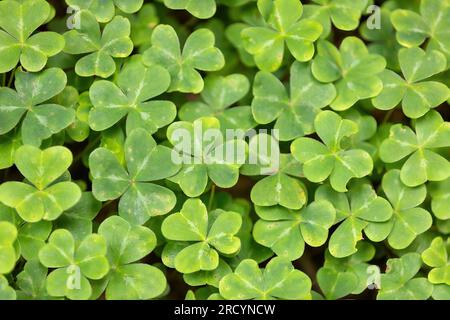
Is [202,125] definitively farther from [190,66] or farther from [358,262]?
[358,262]

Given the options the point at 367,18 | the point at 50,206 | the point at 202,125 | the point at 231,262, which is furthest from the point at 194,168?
the point at 367,18

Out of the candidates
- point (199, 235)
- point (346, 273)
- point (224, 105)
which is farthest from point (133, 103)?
point (346, 273)

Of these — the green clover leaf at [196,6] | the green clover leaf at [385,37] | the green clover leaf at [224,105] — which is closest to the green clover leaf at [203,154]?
the green clover leaf at [224,105]

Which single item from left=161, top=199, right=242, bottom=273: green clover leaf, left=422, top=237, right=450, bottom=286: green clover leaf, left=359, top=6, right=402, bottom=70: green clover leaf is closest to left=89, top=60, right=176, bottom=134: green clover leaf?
left=161, top=199, right=242, bottom=273: green clover leaf

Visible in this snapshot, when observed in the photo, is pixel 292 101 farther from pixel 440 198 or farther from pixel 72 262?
pixel 72 262

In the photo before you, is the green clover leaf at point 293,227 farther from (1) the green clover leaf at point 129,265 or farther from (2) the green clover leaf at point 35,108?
(2) the green clover leaf at point 35,108

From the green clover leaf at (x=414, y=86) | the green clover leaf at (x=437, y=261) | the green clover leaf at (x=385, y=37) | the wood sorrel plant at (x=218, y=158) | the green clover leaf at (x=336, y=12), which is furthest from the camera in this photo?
the green clover leaf at (x=385, y=37)
